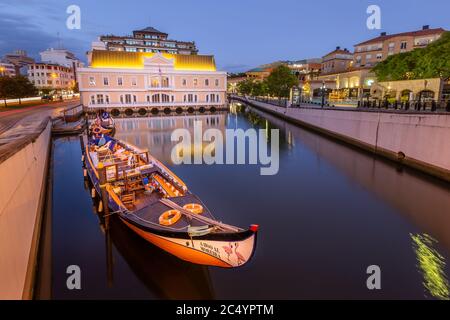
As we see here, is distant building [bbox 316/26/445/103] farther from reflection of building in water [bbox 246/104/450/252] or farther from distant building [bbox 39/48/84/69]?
distant building [bbox 39/48/84/69]

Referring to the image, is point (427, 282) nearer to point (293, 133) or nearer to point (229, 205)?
point (229, 205)

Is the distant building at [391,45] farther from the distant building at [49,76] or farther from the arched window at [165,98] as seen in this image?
the distant building at [49,76]

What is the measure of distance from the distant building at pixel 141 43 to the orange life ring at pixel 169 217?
98.6 m

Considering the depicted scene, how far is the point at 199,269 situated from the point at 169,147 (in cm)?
2082

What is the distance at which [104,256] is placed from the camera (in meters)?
9.84

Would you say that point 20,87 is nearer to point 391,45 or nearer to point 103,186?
point 103,186

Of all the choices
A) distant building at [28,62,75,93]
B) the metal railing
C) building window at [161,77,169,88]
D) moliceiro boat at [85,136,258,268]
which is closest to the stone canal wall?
moliceiro boat at [85,136,258,268]

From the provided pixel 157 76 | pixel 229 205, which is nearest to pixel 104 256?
pixel 229 205

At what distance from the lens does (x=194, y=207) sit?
924cm

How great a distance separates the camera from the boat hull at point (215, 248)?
22.9 feet

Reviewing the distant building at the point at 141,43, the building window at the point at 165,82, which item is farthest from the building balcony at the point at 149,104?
the distant building at the point at 141,43

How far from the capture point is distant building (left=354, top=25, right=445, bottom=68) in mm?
48500

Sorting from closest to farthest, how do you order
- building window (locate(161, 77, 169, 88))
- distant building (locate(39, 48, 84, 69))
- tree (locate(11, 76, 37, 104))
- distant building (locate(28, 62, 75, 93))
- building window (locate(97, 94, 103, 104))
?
tree (locate(11, 76, 37, 104)), building window (locate(97, 94, 103, 104)), building window (locate(161, 77, 169, 88)), distant building (locate(28, 62, 75, 93)), distant building (locate(39, 48, 84, 69))

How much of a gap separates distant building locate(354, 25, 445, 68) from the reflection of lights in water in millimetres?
49662
